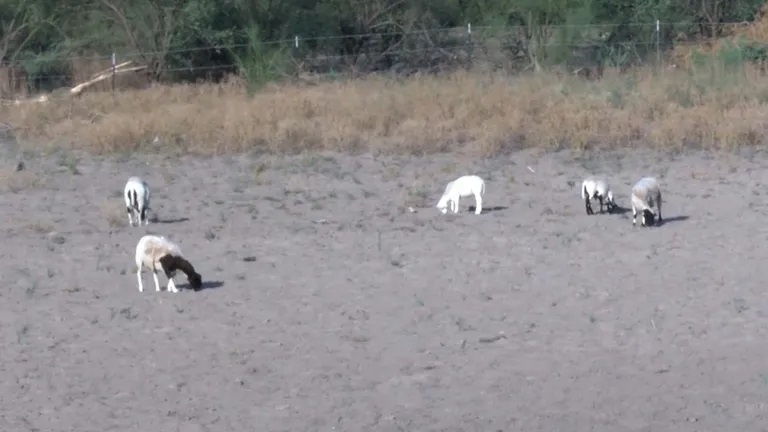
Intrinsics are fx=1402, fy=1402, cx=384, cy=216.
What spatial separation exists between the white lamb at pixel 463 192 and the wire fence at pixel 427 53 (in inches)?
460

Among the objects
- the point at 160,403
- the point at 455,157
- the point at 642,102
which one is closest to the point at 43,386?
the point at 160,403

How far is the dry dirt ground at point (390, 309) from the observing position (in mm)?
8609

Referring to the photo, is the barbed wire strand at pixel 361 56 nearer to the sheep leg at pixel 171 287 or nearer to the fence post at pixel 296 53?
the fence post at pixel 296 53

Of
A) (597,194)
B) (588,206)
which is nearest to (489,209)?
(588,206)

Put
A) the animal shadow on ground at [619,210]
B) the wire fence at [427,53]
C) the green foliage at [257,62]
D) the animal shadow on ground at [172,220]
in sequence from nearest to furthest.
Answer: the animal shadow on ground at [619,210] < the animal shadow on ground at [172,220] < the green foliage at [257,62] < the wire fence at [427,53]

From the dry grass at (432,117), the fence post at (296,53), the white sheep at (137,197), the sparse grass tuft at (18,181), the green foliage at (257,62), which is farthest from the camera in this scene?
the fence post at (296,53)

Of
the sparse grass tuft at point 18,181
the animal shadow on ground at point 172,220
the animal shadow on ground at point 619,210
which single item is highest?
the sparse grass tuft at point 18,181

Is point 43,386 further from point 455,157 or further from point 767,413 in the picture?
point 455,157

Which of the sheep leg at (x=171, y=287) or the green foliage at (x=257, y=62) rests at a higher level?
the green foliage at (x=257, y=62)

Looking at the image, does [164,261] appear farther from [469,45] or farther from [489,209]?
[469,45]

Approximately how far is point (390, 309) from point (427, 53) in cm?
2213

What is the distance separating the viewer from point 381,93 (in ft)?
77.6

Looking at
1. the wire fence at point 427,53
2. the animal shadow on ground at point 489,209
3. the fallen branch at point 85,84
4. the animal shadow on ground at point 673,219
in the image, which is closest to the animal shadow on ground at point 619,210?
the animal shadow on ground at point 673,219

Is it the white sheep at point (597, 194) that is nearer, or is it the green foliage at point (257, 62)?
the white sheep at point (597, 194)
